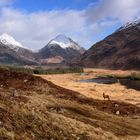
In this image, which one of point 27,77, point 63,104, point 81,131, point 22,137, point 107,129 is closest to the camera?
point 22,137

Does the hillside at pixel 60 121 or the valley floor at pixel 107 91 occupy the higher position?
the hillside at pixel 60 121

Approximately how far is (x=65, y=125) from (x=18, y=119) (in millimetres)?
2487

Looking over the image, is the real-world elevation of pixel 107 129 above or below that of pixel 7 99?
below

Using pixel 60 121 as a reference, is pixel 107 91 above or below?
below

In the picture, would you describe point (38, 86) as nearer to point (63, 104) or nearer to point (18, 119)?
point (63, 104)

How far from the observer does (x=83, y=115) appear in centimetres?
2278

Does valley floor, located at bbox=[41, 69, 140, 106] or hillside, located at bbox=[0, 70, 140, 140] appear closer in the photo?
hillside, located at bbox=[0, 70, 140, 140]

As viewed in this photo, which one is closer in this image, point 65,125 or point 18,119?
point 18,119

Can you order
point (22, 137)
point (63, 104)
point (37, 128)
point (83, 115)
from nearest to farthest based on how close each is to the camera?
point (22, 137)
point (37, 128)
point (83, 115)
point (63, 104)

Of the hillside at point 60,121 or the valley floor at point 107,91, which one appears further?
the valley floor at point 107,91

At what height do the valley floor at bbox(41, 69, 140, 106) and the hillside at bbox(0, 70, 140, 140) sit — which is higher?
the hillside at bbox(0, 70, 140, 140)

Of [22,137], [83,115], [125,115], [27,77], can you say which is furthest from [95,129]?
[27,77]

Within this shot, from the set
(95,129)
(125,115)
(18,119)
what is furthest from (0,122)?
(125,115)

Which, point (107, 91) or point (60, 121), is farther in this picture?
point (107, 91)
